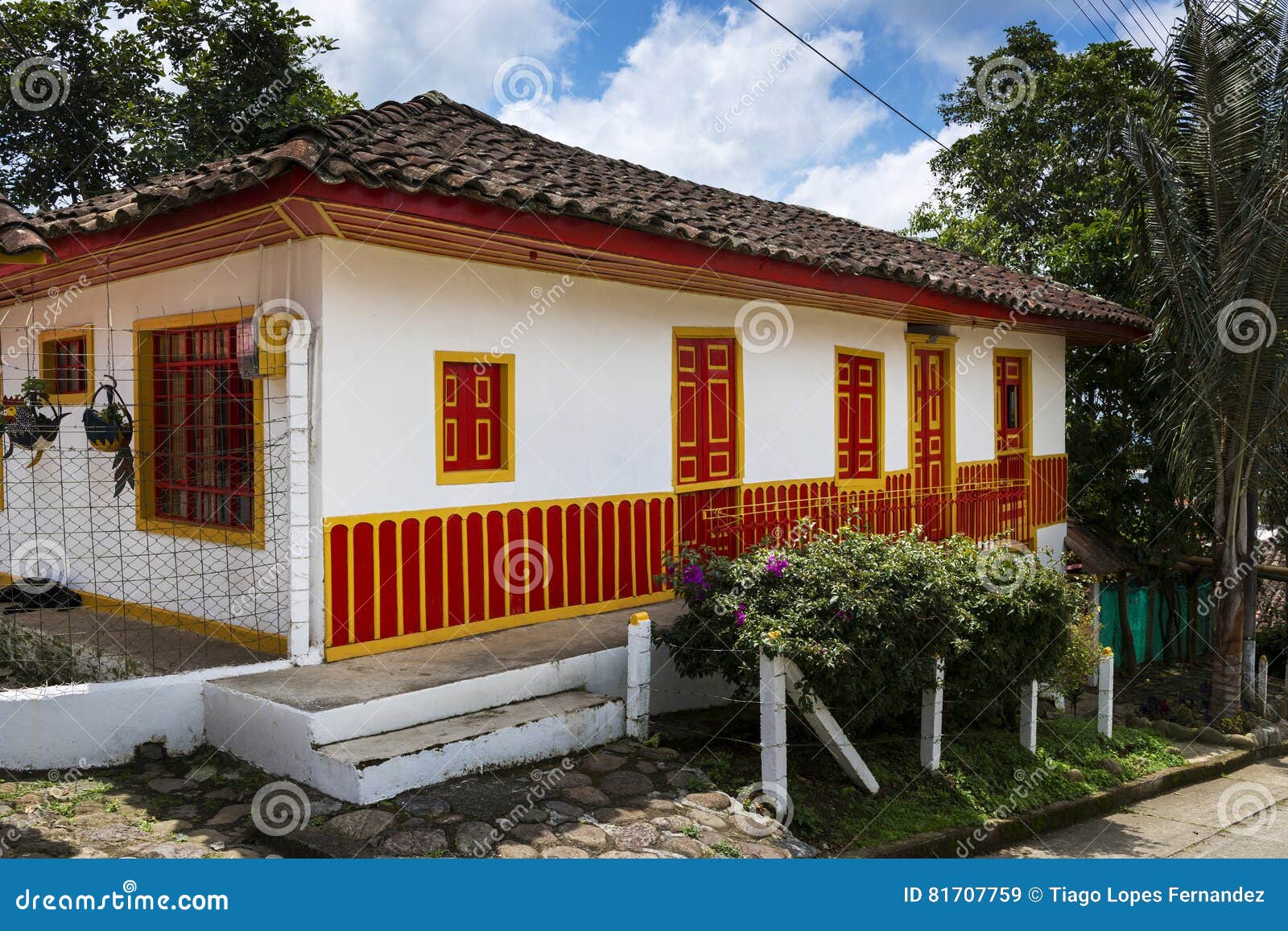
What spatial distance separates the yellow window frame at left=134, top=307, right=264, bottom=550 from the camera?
20.5 ft

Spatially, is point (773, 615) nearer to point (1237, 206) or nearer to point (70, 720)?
point (70, 720)

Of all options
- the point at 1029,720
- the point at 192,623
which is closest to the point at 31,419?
the point at 192,623

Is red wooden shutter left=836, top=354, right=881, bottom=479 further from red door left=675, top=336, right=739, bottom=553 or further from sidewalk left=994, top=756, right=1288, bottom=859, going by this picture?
sidewalk left=994, top=756, right=1288, bottom=859

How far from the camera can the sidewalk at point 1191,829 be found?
632 centimetres

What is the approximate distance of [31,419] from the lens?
7.39 metres

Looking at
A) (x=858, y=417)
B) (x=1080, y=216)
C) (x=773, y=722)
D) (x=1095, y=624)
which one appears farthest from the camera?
(x=1080, y=216)

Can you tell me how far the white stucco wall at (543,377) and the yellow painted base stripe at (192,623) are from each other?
104cm

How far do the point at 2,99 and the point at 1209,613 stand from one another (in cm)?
1813

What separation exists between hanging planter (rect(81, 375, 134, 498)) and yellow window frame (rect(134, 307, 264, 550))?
0.34 feet

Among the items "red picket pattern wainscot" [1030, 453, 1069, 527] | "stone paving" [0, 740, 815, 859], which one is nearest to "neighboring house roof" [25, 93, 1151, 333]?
"red picket pattern wainscot" [1030, 453, 1069, 527]

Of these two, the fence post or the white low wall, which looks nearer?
the white low wall

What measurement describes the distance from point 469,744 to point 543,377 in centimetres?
276

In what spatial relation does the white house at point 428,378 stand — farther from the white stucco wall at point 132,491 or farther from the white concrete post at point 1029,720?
the white concrete post at point 1029,720

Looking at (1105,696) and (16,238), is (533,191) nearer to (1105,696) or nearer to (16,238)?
(16,238)
